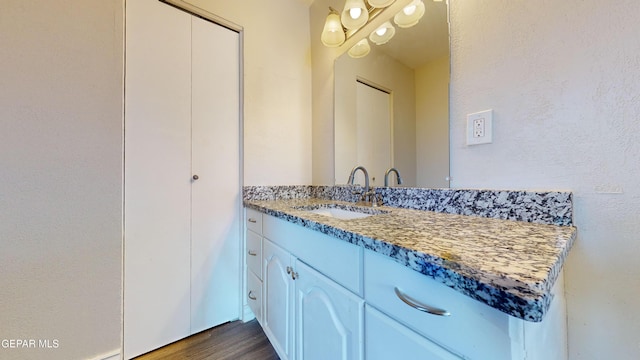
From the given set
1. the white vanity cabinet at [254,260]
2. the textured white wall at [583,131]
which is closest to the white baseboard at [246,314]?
the white vanity cabinet at [254,260]

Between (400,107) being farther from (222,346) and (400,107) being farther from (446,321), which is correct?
(222,346)

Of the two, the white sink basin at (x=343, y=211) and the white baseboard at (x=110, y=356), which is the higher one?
the white sink basin at (x=343, y=211)

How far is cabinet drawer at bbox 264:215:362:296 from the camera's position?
60 cm

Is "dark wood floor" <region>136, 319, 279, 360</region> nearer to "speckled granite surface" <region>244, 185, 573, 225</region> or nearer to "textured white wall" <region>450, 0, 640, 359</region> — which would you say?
"speckled granite surface" <region>244, 185, 573, 225</region>

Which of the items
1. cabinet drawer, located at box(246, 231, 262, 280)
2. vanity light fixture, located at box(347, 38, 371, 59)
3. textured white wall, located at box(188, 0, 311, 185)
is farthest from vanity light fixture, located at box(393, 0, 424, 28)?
cabinet drawer, located at box(246, 231, 262, 280)

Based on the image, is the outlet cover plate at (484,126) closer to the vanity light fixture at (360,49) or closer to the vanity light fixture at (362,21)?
the vanity light fixture at (362,21)

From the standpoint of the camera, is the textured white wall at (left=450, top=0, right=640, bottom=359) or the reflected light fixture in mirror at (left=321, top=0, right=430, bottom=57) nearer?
the textured white wall at (left=450, top=0, right=640, bottom=359)

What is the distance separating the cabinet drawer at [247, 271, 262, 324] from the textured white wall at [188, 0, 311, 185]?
0.60 meters

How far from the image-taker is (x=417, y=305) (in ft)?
1.43

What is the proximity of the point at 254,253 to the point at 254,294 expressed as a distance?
24 centimetres

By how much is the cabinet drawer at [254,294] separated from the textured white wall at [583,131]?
1198 millimetres

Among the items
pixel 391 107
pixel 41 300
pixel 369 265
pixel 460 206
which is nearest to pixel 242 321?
pixel 41 300

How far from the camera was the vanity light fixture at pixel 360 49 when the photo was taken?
1362mm

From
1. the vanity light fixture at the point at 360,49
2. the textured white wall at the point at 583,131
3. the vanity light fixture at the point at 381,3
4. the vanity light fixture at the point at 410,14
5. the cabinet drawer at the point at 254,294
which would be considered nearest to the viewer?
the textured white wall at the point at 583,131
